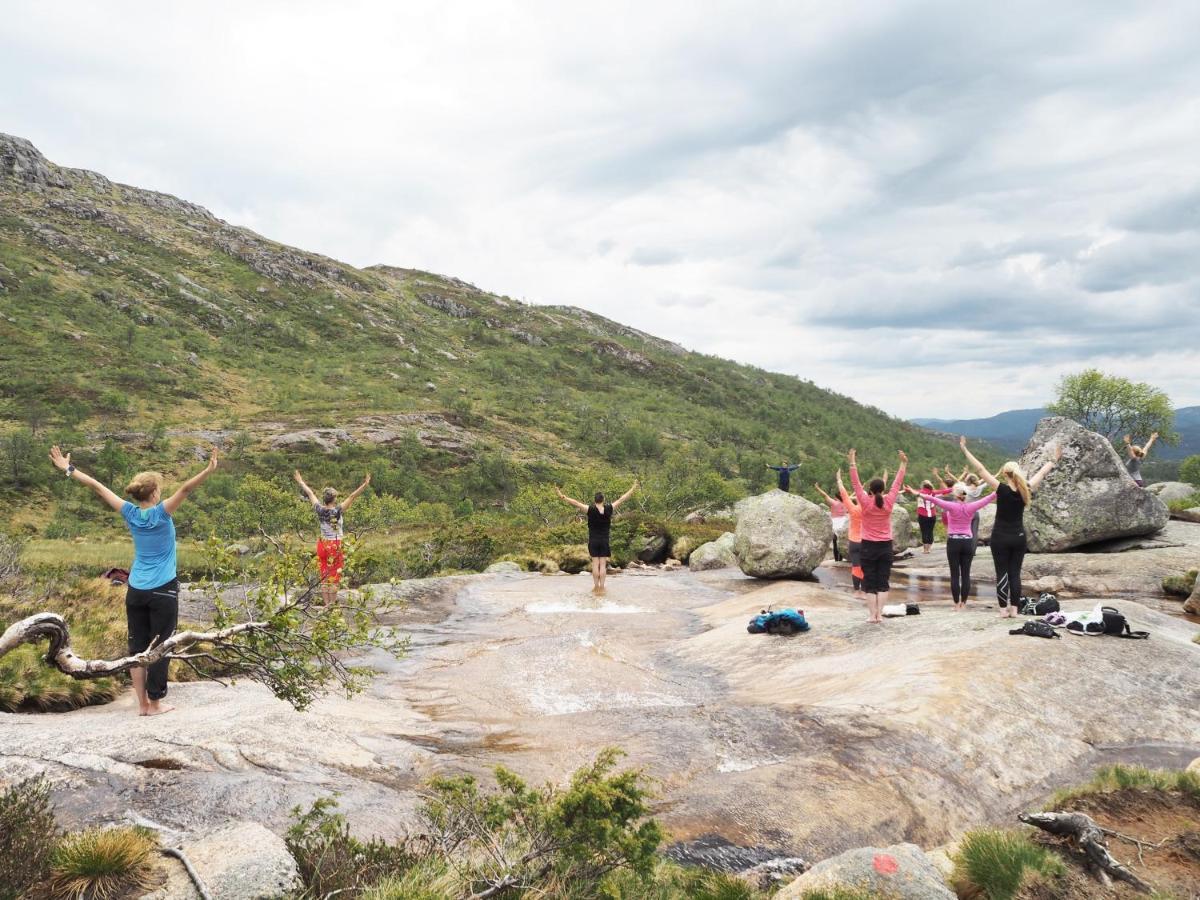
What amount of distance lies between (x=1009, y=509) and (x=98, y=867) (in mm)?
12422

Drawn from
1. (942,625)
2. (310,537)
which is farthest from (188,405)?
(942,625)

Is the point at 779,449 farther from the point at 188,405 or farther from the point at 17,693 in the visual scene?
the point at 17,693

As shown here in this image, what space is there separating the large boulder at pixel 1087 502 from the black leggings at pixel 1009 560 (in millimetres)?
11911

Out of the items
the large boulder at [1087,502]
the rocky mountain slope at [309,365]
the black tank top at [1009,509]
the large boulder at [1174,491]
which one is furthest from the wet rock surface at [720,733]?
the rocky mountain slope at [309,365]

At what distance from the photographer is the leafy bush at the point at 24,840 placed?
370 cm

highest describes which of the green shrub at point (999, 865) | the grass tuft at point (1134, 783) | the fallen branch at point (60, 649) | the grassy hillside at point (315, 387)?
the grassy hillside at point (315, 387)

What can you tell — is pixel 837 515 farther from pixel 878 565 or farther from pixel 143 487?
pixel 143 487

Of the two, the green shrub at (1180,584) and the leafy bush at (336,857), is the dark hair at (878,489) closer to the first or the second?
the leafy bush at (336,857)

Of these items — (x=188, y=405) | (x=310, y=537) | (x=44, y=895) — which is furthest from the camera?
(x=188, y=405)

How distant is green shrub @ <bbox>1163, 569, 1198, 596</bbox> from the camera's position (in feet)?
56.1

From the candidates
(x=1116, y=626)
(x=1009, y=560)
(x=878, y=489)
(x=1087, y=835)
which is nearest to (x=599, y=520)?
(x=878, y=489)

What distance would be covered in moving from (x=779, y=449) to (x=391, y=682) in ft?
354

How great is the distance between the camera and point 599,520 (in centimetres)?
1803

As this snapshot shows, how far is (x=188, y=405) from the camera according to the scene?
76.9 meters
